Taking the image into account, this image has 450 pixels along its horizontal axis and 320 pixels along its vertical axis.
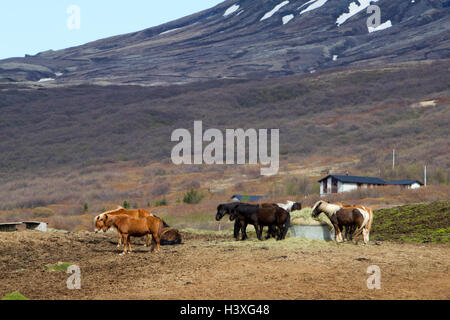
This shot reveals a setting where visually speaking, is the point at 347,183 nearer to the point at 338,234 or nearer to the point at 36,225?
the point at 36,225

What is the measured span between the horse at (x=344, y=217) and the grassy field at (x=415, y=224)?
9.33ft

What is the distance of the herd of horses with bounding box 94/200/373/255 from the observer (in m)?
19.8

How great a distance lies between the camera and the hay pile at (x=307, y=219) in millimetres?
21172

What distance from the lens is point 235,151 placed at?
11862 centimetres

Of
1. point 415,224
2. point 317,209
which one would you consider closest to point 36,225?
point 317,209

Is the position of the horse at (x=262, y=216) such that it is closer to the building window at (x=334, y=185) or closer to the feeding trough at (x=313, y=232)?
the feeding trough at (x=313, y=232)

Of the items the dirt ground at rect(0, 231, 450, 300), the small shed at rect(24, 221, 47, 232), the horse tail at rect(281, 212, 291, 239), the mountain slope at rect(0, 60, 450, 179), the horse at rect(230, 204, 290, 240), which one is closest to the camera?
the dirt ground at rect(0, 231, 450, 300)

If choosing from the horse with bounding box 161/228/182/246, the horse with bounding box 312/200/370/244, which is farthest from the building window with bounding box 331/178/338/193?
→ the horse with bounding box 312/200/370/244

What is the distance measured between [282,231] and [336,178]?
52.8 m

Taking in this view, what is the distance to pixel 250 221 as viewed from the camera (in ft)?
73.8

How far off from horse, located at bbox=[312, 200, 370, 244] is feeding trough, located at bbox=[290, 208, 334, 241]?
18.2 inches

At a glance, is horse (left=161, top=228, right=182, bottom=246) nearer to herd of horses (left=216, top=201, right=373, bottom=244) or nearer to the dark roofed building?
herd of horses (left=216, top=201, right=373, bottom=244)
